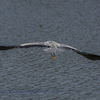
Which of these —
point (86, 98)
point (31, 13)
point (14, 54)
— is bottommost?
point (86, 98)

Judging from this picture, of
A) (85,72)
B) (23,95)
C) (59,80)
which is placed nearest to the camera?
(23,95)

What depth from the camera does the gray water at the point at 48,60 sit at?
2445cm

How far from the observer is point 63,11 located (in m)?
67.2

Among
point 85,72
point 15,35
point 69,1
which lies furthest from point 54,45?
point 69,1

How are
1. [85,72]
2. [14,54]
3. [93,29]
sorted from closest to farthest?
[85,72] < [14,54] < [93,29]

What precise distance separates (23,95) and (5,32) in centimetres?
2410

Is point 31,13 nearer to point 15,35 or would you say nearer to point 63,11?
point 63,11

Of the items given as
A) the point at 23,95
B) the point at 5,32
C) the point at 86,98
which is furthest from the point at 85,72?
the point at 5,32

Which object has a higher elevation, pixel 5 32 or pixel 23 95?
pixel 5 32

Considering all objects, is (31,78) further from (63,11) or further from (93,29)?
(63,11)

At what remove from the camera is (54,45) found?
24094 mm

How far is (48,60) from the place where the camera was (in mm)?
32312

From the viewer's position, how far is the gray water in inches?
963

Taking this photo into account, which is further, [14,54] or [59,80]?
[14,54]
